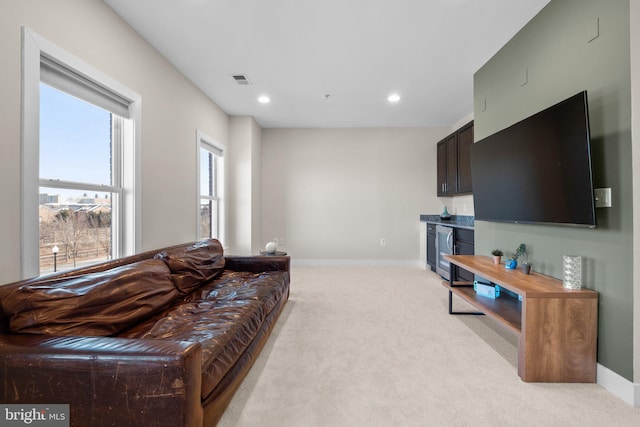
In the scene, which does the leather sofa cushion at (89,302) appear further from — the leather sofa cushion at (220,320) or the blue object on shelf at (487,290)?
the blue object on shelf at (487,290)

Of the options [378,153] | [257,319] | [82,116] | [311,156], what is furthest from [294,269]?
[82,116]

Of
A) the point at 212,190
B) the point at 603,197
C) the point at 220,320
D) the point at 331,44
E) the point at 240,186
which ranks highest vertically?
the point at 331,44

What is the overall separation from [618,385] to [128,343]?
265cm

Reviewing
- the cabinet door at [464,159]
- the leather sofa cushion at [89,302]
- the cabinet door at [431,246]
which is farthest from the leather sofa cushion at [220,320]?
the cabinet door at [464,159]

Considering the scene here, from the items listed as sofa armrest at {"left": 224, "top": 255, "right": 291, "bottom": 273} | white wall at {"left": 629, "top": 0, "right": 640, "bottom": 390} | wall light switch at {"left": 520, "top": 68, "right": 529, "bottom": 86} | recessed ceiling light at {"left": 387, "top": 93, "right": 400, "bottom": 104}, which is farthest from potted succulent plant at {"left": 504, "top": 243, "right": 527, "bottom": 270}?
recessed ceiling light at {"left": 387, "top": 93, "right": 400, "bottom": 104}

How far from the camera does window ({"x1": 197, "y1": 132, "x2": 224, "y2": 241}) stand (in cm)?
400

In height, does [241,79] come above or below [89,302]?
above

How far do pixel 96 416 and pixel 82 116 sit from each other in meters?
2.05

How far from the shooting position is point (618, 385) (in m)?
1.62

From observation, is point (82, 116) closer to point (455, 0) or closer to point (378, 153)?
point (455, 0)

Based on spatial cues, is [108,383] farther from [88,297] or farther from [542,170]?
[542,170]

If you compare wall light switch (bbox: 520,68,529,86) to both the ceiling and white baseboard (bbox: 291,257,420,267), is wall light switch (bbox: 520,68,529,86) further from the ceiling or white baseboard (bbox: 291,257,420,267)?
white baseboard (bbox: 291,257,420,267)

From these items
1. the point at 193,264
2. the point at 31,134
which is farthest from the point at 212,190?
the point at 31,134

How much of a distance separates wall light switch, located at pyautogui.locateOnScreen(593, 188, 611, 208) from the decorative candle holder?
0.36 m
